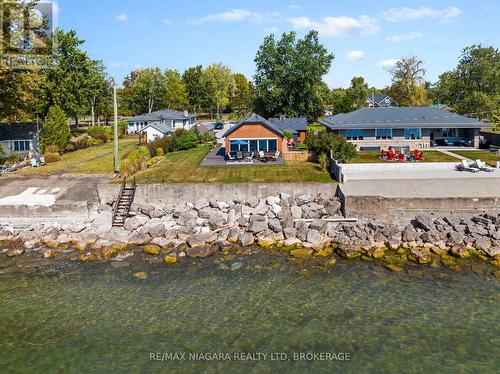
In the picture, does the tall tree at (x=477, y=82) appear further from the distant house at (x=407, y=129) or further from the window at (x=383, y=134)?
the window at (x=383, y=134)

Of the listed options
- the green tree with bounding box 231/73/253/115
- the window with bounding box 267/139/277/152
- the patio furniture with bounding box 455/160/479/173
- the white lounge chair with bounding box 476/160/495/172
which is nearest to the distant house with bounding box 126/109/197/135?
the green tree with bounding box 231/73/253/115

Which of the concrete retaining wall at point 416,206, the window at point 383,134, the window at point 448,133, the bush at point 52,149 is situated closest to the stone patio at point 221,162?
the window at point 383,134

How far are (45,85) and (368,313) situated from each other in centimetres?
5138

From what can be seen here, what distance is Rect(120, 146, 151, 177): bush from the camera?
3378cm

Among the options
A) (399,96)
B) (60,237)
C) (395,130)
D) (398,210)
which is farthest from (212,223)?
(399,96)

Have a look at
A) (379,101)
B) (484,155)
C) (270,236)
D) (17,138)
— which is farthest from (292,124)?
(379,101)

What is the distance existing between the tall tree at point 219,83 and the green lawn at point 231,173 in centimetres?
6151

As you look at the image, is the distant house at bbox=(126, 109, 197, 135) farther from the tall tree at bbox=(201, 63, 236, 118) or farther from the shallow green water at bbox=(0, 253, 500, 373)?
the shallow green water at bbox=(0, 253, 500, 373)

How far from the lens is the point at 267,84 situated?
69375 mm

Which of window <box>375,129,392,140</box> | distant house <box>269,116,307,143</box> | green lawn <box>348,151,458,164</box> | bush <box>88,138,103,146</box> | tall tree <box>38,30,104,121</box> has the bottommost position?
green lawn <box>348,151,458,164</box>

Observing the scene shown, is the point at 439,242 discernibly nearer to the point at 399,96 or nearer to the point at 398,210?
the point at 398,210

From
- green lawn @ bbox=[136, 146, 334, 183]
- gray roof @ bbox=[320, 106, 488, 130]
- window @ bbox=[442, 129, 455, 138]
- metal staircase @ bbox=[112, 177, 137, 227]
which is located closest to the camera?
metal staircase @ bbox=[112, 177, 137, 227]

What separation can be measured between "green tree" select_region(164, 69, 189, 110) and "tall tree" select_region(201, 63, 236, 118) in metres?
5.62

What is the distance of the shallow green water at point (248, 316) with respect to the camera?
582 inches
